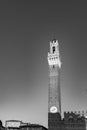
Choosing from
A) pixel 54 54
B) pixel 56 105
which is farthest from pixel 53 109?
pixel 54 54

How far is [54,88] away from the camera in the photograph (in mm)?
87000

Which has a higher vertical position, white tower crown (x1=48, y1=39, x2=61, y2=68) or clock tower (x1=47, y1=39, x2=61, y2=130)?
white tower crown (x1=48, y1=39, x2=61, y2=68)

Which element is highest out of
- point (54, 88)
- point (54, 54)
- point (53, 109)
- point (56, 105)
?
point (54, 54)

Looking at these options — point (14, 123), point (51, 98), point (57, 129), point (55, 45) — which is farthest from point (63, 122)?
point (55, 45)

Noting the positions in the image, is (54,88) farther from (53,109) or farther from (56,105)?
(53,109)

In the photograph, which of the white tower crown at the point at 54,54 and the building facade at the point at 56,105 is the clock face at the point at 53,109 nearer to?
the building facade at the point at 56,105

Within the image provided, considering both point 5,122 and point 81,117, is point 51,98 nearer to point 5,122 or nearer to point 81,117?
point 81,117

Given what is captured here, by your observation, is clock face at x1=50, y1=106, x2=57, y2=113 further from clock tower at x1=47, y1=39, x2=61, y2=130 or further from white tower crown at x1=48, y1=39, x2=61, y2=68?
white tower crown at x1=48, y1=39, x2=61, y2=68

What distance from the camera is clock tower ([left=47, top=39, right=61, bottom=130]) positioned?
80.7 meters

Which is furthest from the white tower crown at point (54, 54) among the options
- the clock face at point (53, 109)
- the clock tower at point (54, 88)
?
the clock face at point (53, 109)

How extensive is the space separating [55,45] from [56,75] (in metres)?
15.7

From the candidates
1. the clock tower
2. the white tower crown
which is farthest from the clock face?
the white tower crown

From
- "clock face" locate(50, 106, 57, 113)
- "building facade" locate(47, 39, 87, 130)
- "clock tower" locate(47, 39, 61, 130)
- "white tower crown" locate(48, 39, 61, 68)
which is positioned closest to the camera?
"building facade" locate(47, 39, 87, 130)

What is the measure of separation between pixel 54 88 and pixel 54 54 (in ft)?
53.2
